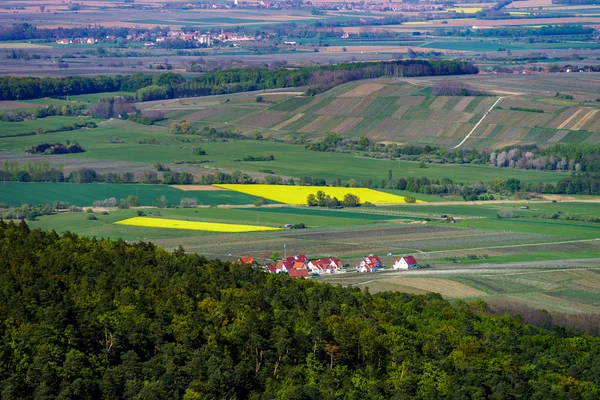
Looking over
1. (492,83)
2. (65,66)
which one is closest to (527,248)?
(492,83)

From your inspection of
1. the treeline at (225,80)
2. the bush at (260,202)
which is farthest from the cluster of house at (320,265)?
the treeline at (225,80)

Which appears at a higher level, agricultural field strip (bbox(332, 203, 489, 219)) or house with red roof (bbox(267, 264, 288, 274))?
house with red roof (bbox(267, 264, 288, 274))

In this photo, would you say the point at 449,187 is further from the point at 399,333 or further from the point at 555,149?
the point at 399,333

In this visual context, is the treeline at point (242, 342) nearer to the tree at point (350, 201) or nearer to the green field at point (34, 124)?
the tree at point (350, 201)

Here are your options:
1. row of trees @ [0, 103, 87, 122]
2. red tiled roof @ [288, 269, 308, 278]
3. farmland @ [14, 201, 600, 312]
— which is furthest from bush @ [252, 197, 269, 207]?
row of trees @ [0, 103, 87, 122]

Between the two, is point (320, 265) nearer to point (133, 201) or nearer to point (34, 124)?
point (133, 201)

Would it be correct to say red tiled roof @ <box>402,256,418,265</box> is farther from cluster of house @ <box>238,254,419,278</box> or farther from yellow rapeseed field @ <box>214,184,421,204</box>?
yellow rapeseed field @ <box>214,184,421,204</box>
